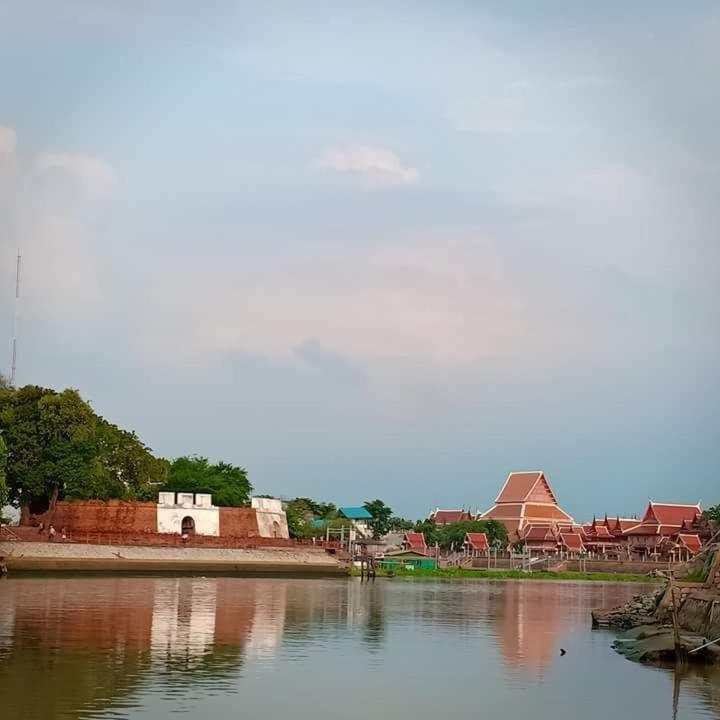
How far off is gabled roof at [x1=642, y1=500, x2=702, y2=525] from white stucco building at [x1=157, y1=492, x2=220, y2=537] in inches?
1623

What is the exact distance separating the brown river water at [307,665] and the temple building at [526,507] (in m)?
64.8

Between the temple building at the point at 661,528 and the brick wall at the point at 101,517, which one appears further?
the temple building at the point at 661,528

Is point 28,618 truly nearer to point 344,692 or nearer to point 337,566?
point 344,692

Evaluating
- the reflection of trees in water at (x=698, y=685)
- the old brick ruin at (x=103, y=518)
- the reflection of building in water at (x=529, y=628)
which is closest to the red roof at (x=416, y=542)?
the old brick ruin at (x=103, y=518)

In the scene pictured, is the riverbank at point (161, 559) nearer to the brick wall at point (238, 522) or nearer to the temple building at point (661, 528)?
the brick wall at point (238, 522)

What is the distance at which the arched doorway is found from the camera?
2603 inches

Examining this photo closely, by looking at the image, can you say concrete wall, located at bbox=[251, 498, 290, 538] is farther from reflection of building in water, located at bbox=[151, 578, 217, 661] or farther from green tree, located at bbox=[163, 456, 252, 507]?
reflection of building in water, located at bbox=[151, 578, 217, 661]

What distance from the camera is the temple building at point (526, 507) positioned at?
334 ft

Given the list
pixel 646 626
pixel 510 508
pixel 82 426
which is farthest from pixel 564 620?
pixel 510 508

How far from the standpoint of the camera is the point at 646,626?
30328mm

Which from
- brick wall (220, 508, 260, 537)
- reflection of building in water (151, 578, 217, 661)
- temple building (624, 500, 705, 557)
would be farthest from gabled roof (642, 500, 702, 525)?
reflection of building in water (151, 578, 217, 661)

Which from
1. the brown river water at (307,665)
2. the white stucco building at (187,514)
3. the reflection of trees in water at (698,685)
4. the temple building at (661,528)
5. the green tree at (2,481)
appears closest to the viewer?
the brown river water at (307,665)

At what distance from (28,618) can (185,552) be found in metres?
34.1

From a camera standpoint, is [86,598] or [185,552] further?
[185,552]
